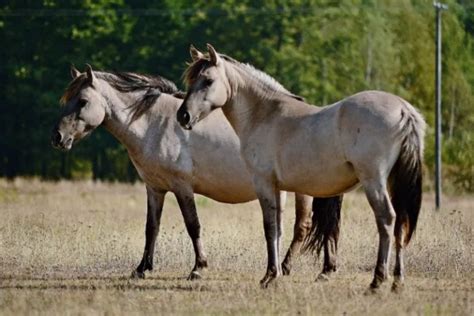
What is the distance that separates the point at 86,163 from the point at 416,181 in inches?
1732

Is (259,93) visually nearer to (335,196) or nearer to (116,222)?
(335,196)

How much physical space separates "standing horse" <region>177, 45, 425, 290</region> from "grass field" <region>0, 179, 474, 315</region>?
0.64 m

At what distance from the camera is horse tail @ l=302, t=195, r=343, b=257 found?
12828 mm

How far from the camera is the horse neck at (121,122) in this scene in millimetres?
13586

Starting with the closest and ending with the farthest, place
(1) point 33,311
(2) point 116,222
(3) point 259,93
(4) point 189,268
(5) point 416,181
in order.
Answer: (1) point 33,311, (5) point 416,181, (3) point 259,93, (4) point 189,268, (2) point 116,222

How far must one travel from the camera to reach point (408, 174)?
11.1 metres

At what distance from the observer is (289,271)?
13.3 meters

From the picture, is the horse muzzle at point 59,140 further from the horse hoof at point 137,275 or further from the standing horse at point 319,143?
the standing horse at point 319,143

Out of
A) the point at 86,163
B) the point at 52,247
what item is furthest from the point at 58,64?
the point at 52,247

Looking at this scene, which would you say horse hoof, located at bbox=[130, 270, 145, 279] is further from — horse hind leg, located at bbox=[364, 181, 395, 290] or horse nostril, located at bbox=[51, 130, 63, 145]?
horse hind leg, located at bbox=[364, 181, 395, 290]

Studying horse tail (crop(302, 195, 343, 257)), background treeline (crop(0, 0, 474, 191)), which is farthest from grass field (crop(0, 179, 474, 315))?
background treeline (crop(0, 0, 474, 191))

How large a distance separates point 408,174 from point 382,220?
1.65 ft

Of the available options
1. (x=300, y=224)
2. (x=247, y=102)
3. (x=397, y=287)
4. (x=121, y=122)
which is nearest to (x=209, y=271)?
(x=300, y=224)

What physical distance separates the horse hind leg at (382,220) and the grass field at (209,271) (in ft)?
0.67
